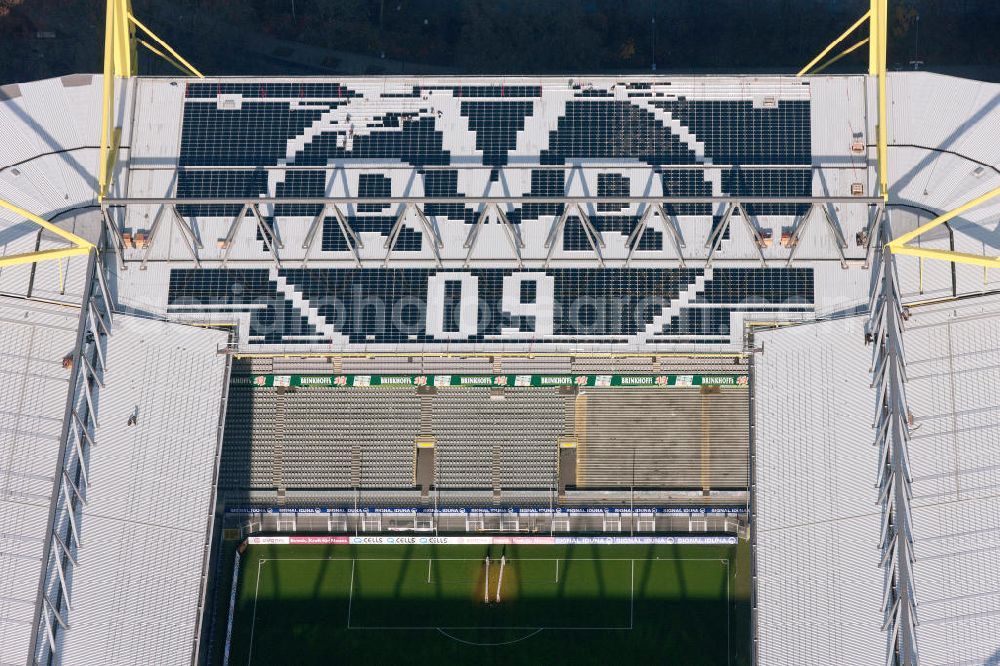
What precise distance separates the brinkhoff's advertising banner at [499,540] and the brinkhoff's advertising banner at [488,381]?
9891 millimetres

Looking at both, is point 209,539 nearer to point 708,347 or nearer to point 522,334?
point 522,334

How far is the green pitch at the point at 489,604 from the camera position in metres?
57.6

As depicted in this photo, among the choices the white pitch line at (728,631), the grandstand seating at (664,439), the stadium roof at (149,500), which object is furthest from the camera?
the grandstand seating at (664,439)

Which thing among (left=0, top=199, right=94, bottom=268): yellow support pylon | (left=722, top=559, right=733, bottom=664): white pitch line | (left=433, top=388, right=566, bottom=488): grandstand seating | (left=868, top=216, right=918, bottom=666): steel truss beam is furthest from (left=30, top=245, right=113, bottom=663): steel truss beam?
(left=868, top=216, right=918, bottom=666): steel truss beam

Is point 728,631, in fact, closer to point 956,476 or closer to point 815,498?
point 815,498

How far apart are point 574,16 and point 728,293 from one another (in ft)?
82.3

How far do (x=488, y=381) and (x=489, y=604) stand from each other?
14.7 m

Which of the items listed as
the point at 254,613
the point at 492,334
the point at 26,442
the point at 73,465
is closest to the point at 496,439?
the point at 492,334

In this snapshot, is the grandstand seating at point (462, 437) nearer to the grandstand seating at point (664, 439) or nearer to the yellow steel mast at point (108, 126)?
the grandstand seating at point (664, 439)

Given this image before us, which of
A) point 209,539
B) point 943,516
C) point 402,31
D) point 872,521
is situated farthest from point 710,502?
point 402,31

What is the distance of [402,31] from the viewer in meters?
65.1

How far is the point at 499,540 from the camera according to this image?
189ft

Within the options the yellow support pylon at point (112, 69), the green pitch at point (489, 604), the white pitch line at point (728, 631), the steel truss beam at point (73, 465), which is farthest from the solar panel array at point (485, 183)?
the white pitch line at point (728, 631)

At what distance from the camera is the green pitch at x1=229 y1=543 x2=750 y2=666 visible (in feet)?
189
